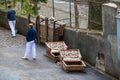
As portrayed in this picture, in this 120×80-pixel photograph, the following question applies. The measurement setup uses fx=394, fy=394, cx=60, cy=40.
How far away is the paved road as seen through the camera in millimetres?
17391

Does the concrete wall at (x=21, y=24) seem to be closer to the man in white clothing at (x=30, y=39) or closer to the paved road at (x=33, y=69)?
the paved road at (x=33, y=69)

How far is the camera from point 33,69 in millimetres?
18469

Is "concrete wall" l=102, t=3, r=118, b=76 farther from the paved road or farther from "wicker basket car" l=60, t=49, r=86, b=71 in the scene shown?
"wicker basket car" l=60, t=49, r=86, b=71

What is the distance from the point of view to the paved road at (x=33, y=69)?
57.1ft

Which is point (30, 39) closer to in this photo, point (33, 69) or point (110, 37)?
point (33, 69)

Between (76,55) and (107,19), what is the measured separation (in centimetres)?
246

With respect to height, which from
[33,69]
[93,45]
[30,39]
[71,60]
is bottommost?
[33,69]

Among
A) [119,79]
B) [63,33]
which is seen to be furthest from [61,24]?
[119,79]

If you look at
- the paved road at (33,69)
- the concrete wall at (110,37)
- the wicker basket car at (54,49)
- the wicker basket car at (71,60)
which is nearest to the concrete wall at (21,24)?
the paved road at (33,69)

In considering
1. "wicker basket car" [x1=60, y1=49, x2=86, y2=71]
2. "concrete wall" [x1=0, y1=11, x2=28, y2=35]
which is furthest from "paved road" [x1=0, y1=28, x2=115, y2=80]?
"concrete wall" [x1=0, y1=11, x2=28, y2=35]

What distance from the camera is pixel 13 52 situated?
2164cm

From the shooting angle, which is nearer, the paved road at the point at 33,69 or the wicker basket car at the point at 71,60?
the paved road at the point at 33,69

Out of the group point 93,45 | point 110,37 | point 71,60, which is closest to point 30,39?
point 71,60

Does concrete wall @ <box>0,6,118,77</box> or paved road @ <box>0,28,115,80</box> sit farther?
concrete wall @ <box>0,6,118,77</box>
